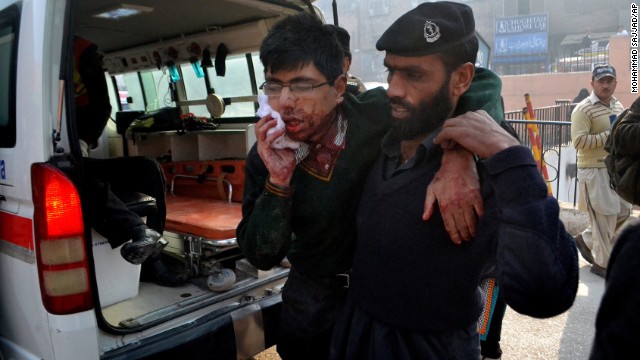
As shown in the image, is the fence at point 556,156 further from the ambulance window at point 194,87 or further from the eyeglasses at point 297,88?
the eyeglasses at point 297,88

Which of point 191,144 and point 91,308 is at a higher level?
point 191,144

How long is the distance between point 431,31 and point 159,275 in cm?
254

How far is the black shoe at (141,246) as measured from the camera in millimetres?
2742

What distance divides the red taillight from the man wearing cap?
184 inches

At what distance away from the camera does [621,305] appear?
2.91 ft

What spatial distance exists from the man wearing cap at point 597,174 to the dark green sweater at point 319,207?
3934 mm

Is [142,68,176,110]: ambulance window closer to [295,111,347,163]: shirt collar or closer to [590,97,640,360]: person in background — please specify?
[295,111,347,163]: shirt collar

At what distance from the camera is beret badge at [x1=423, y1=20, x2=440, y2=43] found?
143 centimetres

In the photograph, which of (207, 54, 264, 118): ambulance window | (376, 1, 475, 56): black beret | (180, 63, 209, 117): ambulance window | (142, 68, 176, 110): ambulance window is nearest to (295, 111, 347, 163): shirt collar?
(376, 1, 475, 56): black beret

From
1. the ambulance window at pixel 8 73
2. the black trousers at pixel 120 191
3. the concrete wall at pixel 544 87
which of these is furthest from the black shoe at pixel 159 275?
the concrete wall at pixel 544 87

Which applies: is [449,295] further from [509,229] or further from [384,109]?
[384,109]

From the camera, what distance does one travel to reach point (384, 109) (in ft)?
6.08

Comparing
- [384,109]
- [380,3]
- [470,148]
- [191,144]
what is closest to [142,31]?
[191,144]

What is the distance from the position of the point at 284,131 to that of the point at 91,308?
3.93 ft
